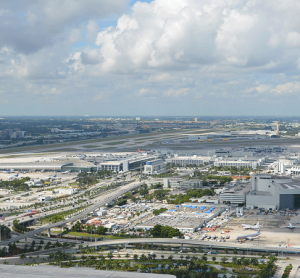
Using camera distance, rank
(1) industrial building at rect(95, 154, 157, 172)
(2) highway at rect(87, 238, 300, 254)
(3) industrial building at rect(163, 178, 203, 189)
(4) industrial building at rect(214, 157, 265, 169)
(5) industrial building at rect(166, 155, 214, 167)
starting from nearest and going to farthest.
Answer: (2) highway at rect(87, 238, 300, 254), (3) industrial building at rect(163, 178, 203, 189), (1) industrial building at rect(95, 154, 157, 172), (4) industrial building at rect(214, 157, 265, 169), (5) industrial building at rect(166, 155, 214, 167)

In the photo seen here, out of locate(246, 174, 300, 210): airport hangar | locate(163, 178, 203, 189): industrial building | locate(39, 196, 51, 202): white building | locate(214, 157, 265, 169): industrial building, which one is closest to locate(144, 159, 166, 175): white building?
locate(214, 157, 265, 169): industrial building

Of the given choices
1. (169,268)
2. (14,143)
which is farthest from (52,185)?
(14,143)

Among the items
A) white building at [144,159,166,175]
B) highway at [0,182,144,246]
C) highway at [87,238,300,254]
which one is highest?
white building at [144,159,166,175]

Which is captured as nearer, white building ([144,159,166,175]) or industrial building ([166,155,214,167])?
white building ([144,159,166,175])

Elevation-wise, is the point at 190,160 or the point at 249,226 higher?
the point at 190,160

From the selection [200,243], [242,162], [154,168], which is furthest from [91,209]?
[242,162]

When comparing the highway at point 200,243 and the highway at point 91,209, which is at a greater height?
the highway at point 91,209

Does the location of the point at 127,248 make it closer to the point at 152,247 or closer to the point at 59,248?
the point at 152,247

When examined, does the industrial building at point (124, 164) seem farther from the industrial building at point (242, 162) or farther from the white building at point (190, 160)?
the industrial building at point (242, 162)

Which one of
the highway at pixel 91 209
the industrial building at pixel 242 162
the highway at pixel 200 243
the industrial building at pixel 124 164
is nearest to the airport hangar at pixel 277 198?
the highway at pixel 200 243

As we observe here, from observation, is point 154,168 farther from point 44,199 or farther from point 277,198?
point 277,198

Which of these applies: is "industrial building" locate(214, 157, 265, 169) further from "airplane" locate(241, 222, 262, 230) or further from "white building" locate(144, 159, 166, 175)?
"airplane" locate(241, 222, 262, 230)
